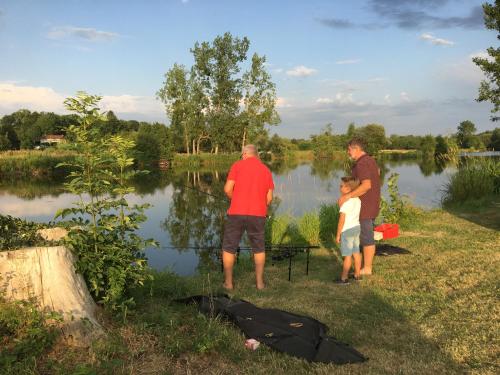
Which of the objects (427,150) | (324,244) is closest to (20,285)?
(324,244)

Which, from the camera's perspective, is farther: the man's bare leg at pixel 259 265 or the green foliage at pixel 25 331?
the man's bare leg at pixel 259 265

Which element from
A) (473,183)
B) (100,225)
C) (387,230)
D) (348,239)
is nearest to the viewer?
(100,225)

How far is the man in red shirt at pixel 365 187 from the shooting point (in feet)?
17.7

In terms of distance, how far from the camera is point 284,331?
3.57m

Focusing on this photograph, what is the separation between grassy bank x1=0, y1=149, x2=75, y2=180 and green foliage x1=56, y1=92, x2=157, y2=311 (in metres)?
26.0

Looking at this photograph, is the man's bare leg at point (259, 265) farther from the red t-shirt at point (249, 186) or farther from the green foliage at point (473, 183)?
the green foliage at point (473, 183)

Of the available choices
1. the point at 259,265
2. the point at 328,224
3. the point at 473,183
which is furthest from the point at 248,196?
the point at 473,183

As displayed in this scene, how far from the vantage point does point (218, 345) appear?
3354 mm

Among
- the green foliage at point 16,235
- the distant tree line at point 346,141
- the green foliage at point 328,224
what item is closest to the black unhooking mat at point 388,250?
the green foliage at point 328,224

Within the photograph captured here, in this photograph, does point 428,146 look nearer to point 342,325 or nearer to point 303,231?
point 303,231

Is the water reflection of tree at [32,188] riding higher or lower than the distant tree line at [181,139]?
lower

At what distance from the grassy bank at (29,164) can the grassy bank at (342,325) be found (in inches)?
1020

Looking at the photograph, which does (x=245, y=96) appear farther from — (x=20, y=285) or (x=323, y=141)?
(x=20, y=285)

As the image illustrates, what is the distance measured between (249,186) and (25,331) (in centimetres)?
282
